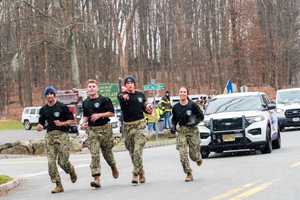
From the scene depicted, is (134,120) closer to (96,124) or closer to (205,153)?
(96,124)

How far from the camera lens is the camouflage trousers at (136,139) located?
46.7ft

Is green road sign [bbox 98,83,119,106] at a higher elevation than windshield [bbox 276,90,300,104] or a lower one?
higher

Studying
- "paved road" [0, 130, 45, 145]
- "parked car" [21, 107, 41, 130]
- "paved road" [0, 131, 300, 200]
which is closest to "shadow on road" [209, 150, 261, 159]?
"paved road" [0, 131, 300, 200]

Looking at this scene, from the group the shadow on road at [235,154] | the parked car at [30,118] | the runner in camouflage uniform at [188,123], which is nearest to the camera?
the runner in camouflage uniform at [188,123]

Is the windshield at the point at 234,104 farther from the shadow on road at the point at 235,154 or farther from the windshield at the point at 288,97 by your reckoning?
the windshield at the point at 288,97

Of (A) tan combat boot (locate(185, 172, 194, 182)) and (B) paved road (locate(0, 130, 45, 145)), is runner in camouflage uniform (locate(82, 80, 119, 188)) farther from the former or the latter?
(B) paved road (locate(0, 130, 45, 145))

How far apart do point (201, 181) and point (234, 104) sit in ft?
22.9

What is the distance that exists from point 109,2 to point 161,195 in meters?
66.0

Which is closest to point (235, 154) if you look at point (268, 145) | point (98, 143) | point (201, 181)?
point (268, 145)

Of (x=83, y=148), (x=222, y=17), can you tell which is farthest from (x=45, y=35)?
(x=222, y=17)

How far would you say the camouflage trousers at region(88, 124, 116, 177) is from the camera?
14180mm

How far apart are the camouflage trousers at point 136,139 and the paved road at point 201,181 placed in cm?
41

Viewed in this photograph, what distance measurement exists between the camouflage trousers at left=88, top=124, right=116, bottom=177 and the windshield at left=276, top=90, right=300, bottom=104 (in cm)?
2079

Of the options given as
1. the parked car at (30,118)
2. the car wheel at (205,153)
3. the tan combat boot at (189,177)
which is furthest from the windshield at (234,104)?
the parked car at (30,118)
